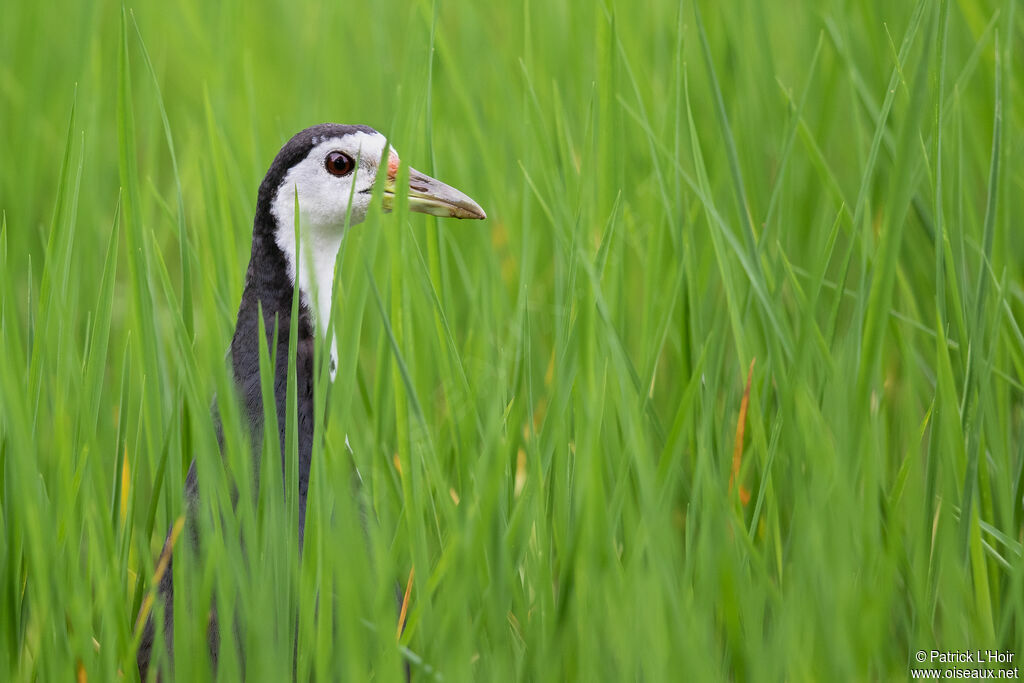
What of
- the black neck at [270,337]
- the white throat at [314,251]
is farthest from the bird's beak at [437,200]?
the black neck at [270,337]

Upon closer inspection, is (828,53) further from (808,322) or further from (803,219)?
(808,322)

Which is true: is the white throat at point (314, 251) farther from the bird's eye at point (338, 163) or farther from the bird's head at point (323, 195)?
the bird's eye at point (338, 163)

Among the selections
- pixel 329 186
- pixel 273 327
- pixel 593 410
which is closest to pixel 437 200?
pixel 329 186

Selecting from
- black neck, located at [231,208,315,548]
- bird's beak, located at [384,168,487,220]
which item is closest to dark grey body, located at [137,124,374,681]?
black neck, located at [231,208,315,548]

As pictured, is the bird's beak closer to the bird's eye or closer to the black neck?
the bird's eye

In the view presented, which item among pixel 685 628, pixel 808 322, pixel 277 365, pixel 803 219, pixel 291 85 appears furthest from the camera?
pixel 291 85

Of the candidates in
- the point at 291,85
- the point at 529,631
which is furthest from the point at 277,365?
the point at 291,85

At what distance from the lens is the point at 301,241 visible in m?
1.91

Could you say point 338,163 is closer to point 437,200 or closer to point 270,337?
point 437,200

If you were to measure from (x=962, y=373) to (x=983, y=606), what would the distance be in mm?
507

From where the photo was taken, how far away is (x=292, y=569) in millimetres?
1439

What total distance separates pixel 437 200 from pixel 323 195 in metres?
0.22

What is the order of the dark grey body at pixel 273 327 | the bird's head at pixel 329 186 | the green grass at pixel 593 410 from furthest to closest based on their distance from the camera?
the bird's head at pixel 329 186
the dark grey body at pixel 273 327
the green grass at pixel 593 410

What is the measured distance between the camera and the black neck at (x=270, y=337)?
72.7 inches
